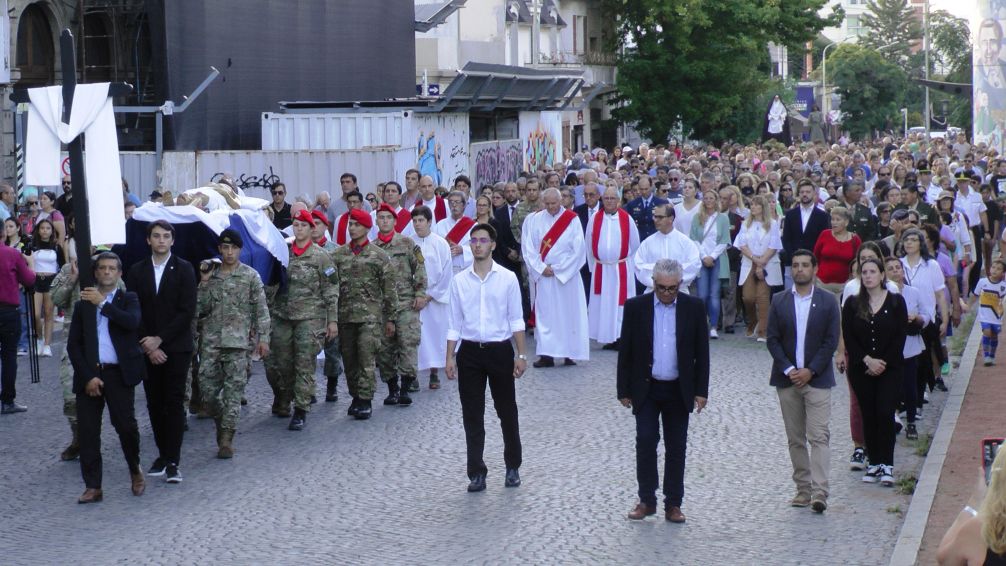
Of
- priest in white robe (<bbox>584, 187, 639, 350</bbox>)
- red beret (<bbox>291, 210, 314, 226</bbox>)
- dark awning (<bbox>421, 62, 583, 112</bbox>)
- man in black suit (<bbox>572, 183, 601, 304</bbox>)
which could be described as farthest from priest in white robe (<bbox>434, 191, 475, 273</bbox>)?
dark awning (<bbox>421, 62, 583, 112</bbox>)

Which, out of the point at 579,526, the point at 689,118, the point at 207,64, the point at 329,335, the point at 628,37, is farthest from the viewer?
the point at 628,37

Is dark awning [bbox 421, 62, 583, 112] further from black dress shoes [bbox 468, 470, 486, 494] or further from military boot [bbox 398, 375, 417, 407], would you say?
black dress shoes [bbox 468, 470, 486, 494]

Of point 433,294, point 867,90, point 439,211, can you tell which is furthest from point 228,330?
point 867,90

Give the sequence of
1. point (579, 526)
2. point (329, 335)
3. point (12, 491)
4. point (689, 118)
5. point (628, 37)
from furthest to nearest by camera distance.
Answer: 1. point (628, 37)
2. point (689, 118)
3. point (329, 335)
4. point (12, 491)
5. point (579, 526)

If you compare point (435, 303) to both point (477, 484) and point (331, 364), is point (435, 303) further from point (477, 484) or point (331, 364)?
point (477, 484)

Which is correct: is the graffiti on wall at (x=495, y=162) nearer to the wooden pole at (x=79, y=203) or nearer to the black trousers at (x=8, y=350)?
the black trousers at (x=8, y=350)

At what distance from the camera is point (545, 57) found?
5331cm

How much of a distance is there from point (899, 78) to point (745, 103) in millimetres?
21473

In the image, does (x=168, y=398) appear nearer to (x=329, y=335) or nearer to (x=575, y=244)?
(x=329, y=335)

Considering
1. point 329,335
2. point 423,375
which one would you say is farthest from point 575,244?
point 329,335

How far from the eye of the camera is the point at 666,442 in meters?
9.48

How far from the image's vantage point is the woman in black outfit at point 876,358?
10.3 meters

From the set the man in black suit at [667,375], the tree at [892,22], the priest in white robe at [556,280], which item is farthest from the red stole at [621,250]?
the tree at [892,22]

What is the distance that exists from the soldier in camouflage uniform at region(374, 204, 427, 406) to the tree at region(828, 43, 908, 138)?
2397 inches
